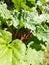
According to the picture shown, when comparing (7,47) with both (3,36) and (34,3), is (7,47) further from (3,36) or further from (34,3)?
(34,3)

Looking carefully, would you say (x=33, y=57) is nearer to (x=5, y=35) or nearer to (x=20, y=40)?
(x=20, y=40)

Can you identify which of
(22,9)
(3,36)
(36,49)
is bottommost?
(36,49)

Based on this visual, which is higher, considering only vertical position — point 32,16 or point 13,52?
point 32,16

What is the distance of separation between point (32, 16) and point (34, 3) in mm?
507

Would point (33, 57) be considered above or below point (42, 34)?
below

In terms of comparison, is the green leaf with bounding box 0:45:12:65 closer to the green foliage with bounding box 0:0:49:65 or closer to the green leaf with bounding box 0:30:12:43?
the green foliage with bounding box 0:0:49:65

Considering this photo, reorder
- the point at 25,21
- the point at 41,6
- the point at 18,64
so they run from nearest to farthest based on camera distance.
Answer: the point at 18,64
the point at 25,21
the point at 41,6

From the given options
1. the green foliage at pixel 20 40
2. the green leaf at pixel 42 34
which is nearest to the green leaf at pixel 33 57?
the green foliage at pixel 20 40

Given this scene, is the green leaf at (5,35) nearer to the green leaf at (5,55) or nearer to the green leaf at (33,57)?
the green leaf at (5,55)

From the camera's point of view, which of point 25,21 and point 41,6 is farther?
point 41,6

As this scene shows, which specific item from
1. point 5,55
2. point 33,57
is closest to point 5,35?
point 5,55

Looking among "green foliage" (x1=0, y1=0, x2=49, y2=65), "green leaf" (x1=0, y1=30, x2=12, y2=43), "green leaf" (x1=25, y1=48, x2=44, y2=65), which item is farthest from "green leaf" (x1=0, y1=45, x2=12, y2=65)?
"green leaf" (x1=25, y1=48, x2=44, y2=65)

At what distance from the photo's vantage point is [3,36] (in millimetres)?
3176

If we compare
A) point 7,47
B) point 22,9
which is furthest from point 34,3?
point 7,47
